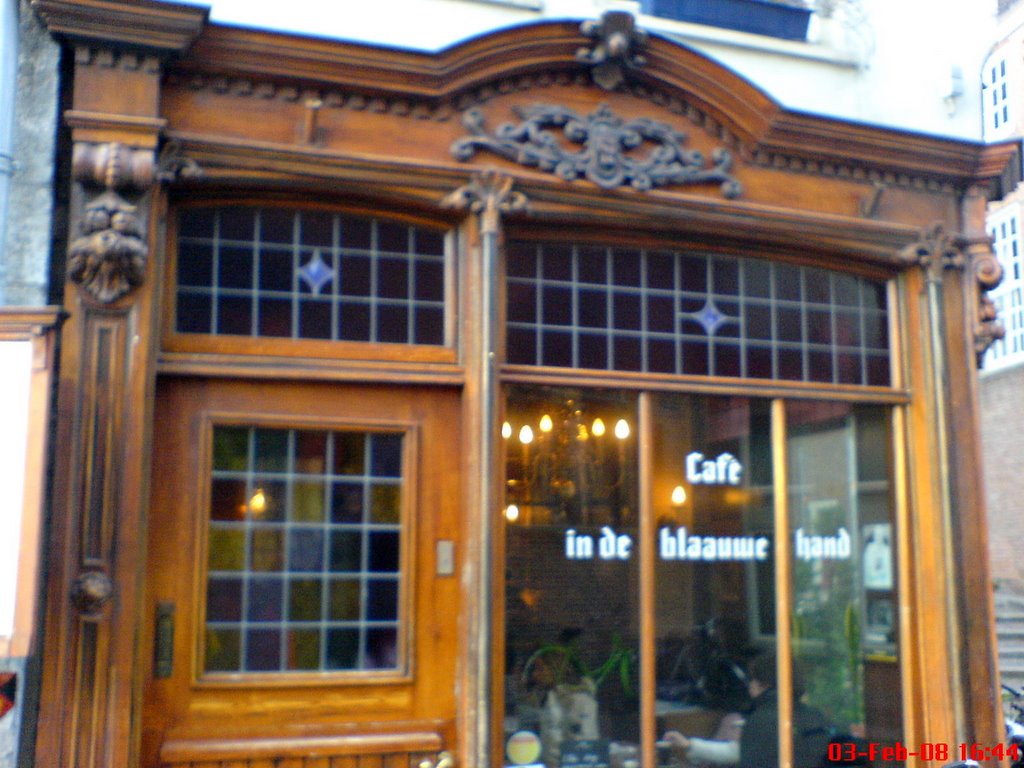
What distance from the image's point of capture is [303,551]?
242 inches

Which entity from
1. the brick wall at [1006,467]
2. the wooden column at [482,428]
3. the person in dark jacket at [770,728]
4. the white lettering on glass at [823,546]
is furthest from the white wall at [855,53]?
the brick wall at [1006,467]

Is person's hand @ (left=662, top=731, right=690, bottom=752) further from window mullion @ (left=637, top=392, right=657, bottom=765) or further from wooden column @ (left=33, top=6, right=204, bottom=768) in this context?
wooden column @ (left=33, top=6, right=204, bottom=768)

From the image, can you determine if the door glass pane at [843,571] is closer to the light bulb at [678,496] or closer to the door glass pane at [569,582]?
the light bulb at [678,496]

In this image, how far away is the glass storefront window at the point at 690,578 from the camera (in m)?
6.58

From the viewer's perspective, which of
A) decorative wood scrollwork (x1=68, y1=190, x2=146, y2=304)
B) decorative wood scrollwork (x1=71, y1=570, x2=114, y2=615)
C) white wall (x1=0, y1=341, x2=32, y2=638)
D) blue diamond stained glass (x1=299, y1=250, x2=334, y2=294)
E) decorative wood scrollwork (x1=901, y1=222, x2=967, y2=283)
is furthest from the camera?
decorative wood scrollwork (x1=901, y1=222, x2=967, y2=283)

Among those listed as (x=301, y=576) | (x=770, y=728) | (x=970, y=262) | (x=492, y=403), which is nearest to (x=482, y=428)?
(x=492, y=403)

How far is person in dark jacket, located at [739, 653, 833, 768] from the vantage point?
6.92 m

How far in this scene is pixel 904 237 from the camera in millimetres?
7562

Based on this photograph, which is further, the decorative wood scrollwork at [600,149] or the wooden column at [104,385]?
the decorative wood scrollwork at [600,149]

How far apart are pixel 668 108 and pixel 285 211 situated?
2.31m

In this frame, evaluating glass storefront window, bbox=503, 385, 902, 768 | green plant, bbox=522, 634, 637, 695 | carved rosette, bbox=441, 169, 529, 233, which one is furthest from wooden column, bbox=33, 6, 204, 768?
green plant, bbox=522, 634, 637, 695

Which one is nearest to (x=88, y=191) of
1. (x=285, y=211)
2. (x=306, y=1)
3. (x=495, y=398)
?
(x=285, y=211)

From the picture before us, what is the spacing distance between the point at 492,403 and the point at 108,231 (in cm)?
205
